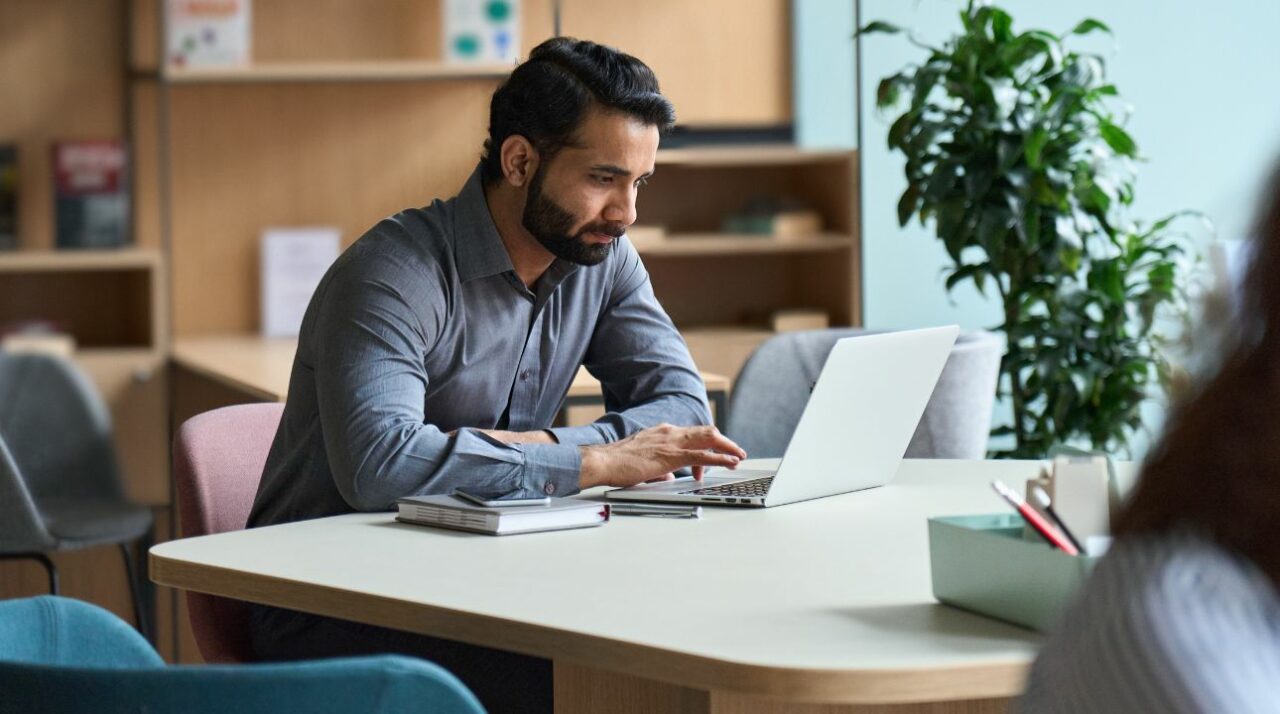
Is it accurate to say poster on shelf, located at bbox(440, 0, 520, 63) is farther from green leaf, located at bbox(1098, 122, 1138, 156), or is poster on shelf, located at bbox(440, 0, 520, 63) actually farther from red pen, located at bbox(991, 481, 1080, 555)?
red pen, located at bbox(991, 481, 1080, 555)

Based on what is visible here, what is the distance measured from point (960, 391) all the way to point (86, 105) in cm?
255

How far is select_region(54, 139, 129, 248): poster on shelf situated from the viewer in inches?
163

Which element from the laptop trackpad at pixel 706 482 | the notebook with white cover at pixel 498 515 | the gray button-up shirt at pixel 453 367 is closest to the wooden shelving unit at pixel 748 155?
the gray button-up shirt at pixel 453 367

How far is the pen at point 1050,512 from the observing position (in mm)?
1270

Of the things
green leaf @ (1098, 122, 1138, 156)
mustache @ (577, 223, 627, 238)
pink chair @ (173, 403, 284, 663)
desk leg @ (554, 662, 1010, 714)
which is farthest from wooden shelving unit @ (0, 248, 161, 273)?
desk leg @ (554, 662, 1010, 714)

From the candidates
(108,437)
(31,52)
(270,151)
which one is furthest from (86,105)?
(108,437)

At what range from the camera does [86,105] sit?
426 centimetres

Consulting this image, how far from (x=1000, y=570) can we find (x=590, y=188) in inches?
40.3

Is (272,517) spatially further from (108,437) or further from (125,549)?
(108,437)

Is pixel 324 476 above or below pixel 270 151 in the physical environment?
below

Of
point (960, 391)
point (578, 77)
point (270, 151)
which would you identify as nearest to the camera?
point (578, 77)

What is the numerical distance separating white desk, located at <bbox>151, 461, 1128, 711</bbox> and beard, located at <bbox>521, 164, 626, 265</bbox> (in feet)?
1.52

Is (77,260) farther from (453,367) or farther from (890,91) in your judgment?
(453,367)

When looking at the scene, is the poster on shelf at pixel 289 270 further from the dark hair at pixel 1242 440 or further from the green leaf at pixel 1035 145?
the dark hair at pixel 1242 440
